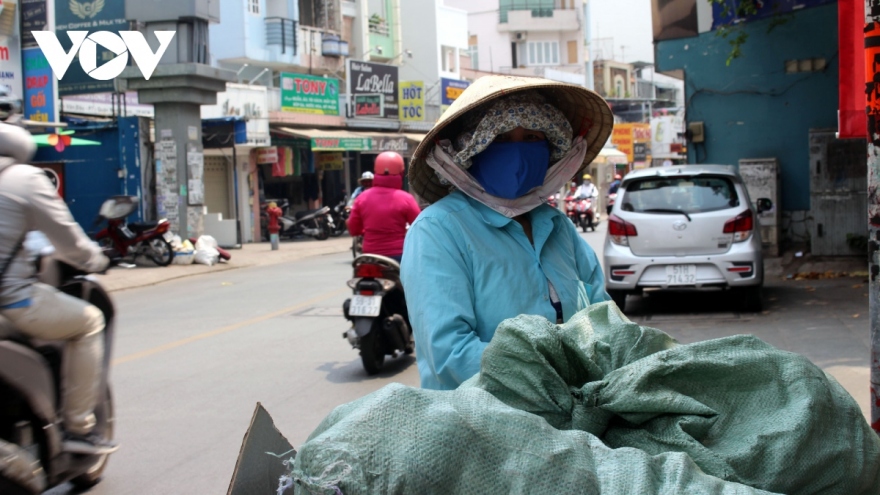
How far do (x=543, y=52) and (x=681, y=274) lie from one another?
5869 cm

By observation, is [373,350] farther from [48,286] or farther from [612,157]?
[612,157]

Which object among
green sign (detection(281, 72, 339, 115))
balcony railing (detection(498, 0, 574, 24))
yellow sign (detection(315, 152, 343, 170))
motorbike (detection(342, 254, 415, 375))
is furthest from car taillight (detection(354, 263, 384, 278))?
balcony railing (detection(498, 0, 574, 24))

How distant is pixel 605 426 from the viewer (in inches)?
60.8

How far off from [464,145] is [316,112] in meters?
26.3

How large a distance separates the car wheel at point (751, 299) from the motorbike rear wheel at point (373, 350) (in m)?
4.50

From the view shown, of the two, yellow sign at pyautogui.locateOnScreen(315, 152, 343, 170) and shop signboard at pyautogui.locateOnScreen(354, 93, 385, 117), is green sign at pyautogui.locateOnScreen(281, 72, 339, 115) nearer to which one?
shop signboard at pyautogui.locateOnScreen(354, 93, 385, 117)

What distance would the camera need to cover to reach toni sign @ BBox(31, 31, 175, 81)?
17.2 m

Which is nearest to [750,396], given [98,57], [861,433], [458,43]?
[861,433]

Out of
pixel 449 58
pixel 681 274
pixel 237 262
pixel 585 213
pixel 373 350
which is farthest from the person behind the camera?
pixel 449 58

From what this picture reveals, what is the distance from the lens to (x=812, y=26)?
14.8 m

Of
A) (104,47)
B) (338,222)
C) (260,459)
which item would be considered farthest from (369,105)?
(260,459)

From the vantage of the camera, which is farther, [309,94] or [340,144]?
[309,94]

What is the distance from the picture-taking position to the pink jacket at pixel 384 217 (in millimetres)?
8203

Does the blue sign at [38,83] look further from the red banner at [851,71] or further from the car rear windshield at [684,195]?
the red banner at [851,71]
